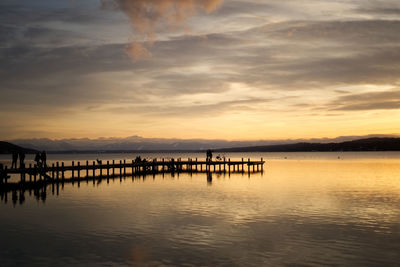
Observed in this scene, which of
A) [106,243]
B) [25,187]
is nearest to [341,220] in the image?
[106,243]

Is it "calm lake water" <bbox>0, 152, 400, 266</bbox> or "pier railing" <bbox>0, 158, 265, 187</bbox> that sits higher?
"pier railing" <bbox>0, 158, 265, 187</bbox>

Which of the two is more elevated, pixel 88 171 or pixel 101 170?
pixel 101 170

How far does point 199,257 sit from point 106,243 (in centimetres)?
526

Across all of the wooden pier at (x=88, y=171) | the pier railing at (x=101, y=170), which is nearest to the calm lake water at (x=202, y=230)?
→ the wooden pier at (x=88, y=171)

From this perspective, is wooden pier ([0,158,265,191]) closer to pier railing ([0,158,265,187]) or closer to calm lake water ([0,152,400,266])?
pier railing ([0,158,265,187])

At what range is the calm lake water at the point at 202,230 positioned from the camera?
1741 cm

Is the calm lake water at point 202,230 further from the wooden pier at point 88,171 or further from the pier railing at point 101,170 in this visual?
the pier railing at point 101,170

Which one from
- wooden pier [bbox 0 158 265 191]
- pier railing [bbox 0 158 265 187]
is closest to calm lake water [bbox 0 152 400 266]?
wooden pier [bbox 0 158 265 191]

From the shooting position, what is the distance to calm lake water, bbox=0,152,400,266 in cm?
1741

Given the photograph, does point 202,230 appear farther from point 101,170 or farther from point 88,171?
point 88,171

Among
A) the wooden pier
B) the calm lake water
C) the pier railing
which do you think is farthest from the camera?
the pier railing

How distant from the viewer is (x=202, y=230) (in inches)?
883

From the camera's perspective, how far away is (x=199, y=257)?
1727 centimetres

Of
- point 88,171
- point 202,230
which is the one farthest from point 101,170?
point 202,230
